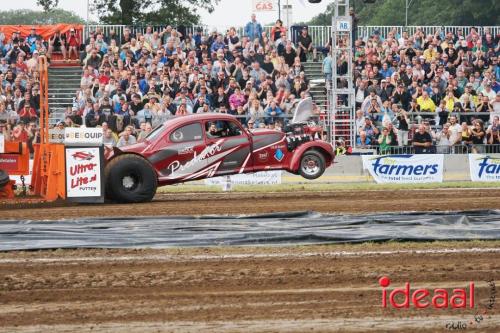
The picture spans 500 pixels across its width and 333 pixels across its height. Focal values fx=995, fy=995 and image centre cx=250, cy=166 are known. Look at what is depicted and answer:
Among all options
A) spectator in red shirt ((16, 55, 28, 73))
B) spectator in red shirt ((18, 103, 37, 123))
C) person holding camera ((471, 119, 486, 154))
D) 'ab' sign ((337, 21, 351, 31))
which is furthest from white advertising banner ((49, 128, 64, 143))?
person holding camera ((471, 119, 486, 154))

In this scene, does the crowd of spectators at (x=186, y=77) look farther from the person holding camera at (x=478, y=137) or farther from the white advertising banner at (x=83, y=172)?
the white advertising banner at (x=83, y=172)

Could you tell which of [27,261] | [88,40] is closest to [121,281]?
[27,261]

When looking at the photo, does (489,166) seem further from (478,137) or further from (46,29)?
(46,29)

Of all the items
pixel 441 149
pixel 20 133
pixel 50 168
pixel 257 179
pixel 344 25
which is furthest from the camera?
pixel 344 25

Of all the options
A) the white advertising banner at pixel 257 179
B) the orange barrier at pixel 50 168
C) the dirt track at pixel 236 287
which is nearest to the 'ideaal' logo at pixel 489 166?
the white advertising banner at pixel 257 179

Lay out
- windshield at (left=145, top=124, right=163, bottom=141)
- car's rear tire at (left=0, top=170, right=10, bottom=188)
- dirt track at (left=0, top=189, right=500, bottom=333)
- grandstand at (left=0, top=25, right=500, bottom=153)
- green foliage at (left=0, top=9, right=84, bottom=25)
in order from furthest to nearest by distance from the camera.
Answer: green foliage at (left=0, top=9, right=84, bottom=25)
grandstand at (left=0, top=25, right=500, bottom=153)
windshield at (left=145, top=124, right=163, bottom=141)
car's rear tire at (left=0, top=170, right=10, bottom=188)
dirt track at (left=0, top=189, right=500, bottom=333)

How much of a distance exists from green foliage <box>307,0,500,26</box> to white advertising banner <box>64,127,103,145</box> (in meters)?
36.4

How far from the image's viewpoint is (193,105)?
27516 mm

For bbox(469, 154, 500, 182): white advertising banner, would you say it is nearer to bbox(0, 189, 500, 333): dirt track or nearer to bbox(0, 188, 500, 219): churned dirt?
bbox(0, 188, 500, 219): churned dirt

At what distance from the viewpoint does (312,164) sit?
854 inches

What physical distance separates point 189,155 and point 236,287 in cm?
993

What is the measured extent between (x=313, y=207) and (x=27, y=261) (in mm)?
6386

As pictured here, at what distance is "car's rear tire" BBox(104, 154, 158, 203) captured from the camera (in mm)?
17938

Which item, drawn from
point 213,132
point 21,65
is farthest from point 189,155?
point 21,65
